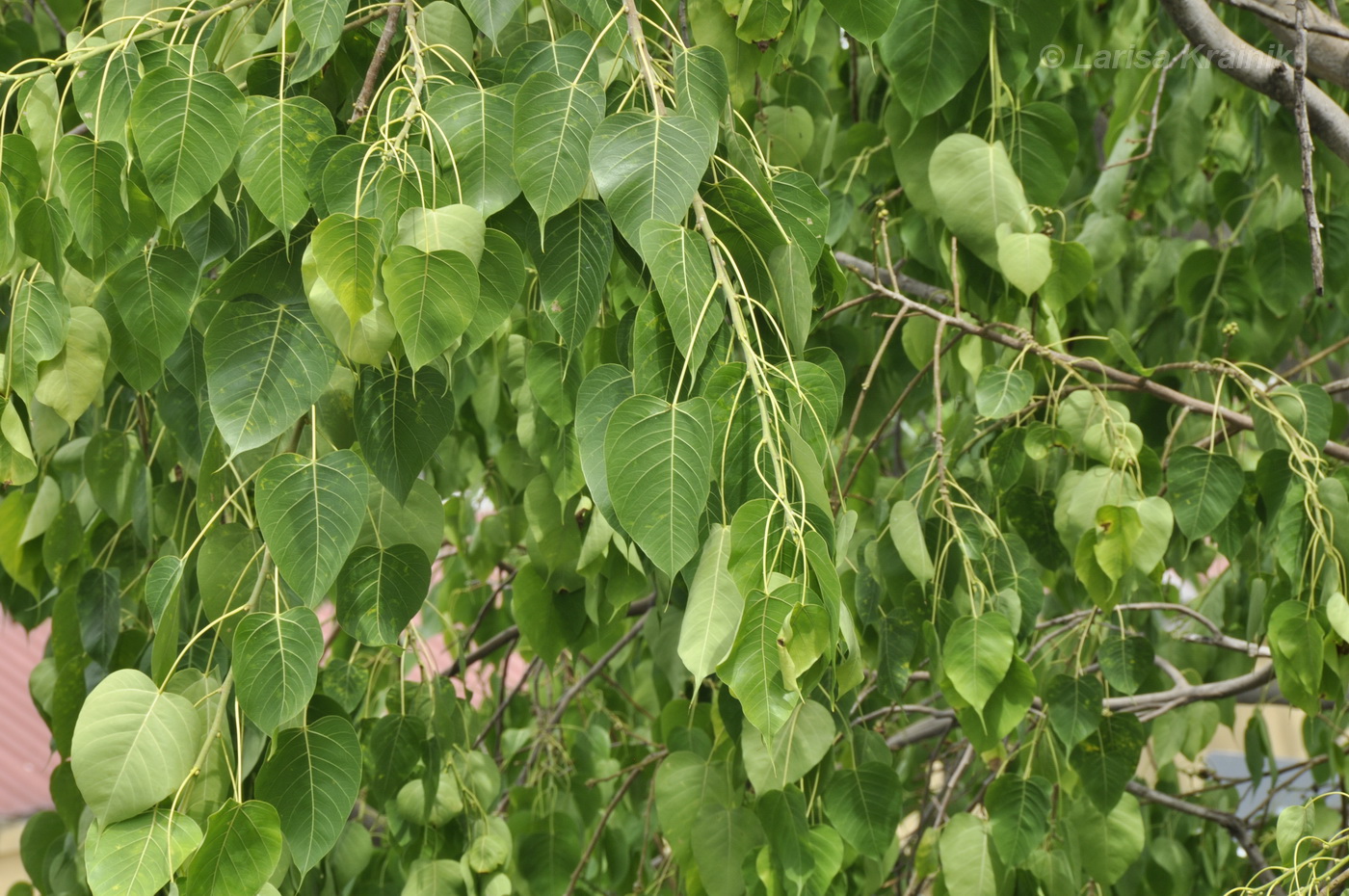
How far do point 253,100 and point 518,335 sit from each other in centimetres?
65

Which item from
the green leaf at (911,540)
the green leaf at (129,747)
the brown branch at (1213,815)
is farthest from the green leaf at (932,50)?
the brown branch at (1213,815)

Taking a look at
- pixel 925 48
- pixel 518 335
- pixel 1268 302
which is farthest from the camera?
pixel 1268 302

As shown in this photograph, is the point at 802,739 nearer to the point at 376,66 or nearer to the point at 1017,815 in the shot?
the point at 1017,815

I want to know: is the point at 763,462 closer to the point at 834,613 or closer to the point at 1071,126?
the point at 834,613

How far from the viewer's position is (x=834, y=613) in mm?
606

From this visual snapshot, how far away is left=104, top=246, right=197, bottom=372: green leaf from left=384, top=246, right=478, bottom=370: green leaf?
0.21m

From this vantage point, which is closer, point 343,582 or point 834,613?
point 834,613

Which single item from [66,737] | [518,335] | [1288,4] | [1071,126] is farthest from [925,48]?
[66,737]

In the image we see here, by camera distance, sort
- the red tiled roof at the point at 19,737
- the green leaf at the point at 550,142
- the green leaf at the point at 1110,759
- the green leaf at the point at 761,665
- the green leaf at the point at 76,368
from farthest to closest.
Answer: the red tiled roof at the point at 19,737
the green leaf at the point at 1110,759
the green leaf at the point at 76,368
the green leaf at the point at 550,142
the green leaf at the point at 761,665

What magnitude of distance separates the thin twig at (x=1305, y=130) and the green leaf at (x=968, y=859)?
0.56 metres

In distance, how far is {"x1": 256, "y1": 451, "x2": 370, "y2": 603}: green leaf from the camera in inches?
25.7

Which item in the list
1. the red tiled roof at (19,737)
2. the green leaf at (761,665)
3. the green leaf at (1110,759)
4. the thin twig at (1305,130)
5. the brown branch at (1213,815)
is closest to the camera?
the green leaf at (761,665)

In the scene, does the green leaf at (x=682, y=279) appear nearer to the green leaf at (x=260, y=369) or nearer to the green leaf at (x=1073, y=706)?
the green leaf at (x=260, y=369)

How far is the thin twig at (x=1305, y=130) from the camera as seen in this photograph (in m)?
0.99
